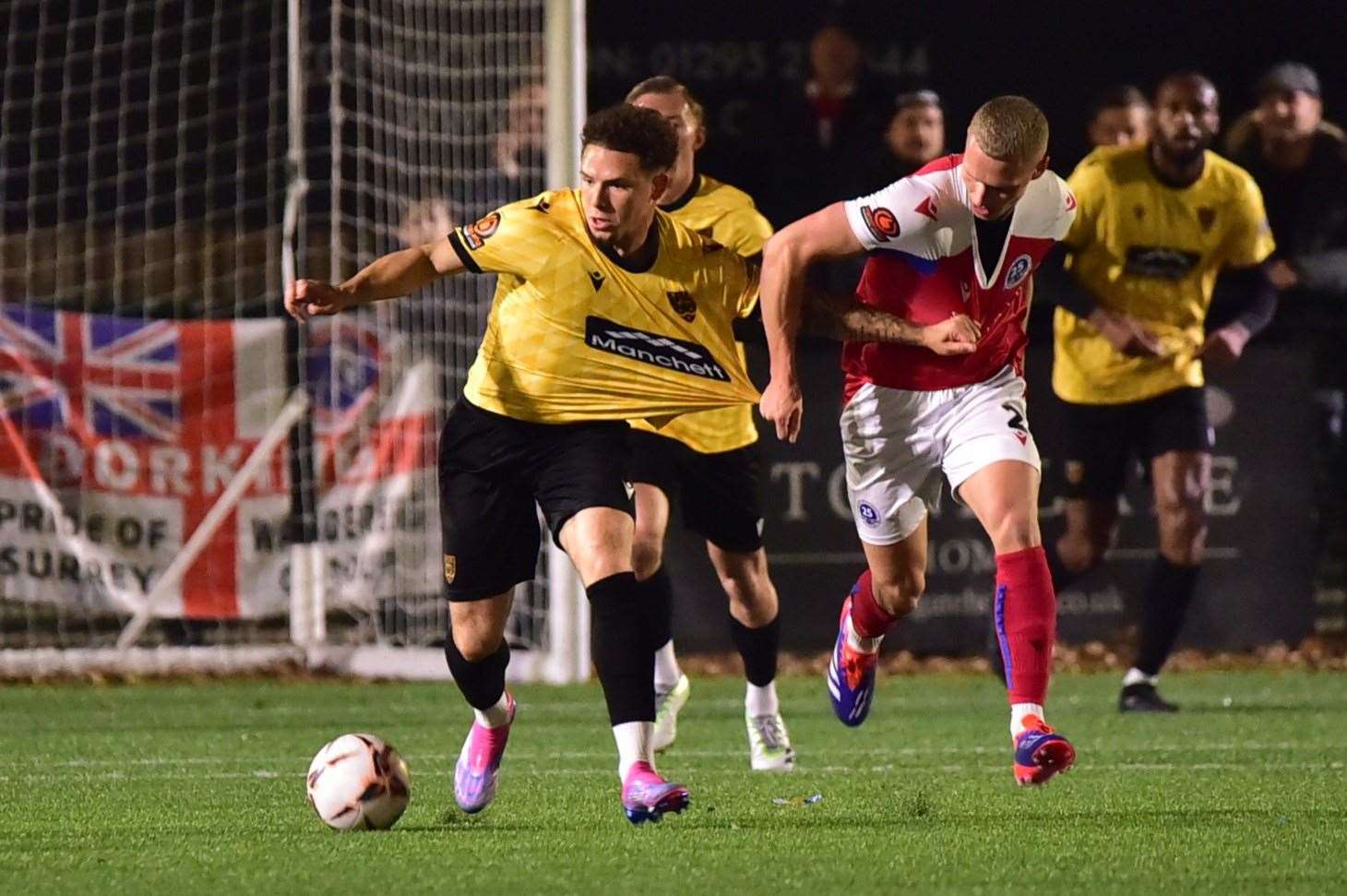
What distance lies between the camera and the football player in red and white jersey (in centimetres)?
580

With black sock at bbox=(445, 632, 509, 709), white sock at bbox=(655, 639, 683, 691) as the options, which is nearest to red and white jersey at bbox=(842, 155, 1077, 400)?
black sock at bbox=(445, 632, 509, 709)

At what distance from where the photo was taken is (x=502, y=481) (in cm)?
580

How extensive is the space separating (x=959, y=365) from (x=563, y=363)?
3.82 feet

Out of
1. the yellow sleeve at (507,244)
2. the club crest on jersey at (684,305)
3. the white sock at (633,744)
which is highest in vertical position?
the yellow sleeve at (507,244)

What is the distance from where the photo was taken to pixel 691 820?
222 inches

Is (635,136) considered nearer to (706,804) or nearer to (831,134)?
(706,804)

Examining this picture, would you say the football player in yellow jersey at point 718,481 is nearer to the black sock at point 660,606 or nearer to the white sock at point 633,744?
the black sock at point 660,606

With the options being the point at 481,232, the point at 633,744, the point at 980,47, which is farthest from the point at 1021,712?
the point at 980,47

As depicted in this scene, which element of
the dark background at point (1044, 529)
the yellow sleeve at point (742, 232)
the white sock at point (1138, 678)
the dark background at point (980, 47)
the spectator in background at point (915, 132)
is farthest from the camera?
the dark background at point (980, 47)

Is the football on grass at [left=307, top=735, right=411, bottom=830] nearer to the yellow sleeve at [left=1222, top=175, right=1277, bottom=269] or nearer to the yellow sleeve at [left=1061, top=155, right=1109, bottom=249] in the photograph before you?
the yellow sleeve at [left=1061, top=155, right=1109, bottom=249]

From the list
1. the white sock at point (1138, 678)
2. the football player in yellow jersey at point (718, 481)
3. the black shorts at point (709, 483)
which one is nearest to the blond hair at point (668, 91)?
the football player in yellow jersey at point (718, 481)

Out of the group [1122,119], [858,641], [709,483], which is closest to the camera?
[858,641]

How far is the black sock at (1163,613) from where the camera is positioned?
9.12 meters

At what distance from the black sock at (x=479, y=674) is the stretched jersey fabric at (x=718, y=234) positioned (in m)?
1.48
